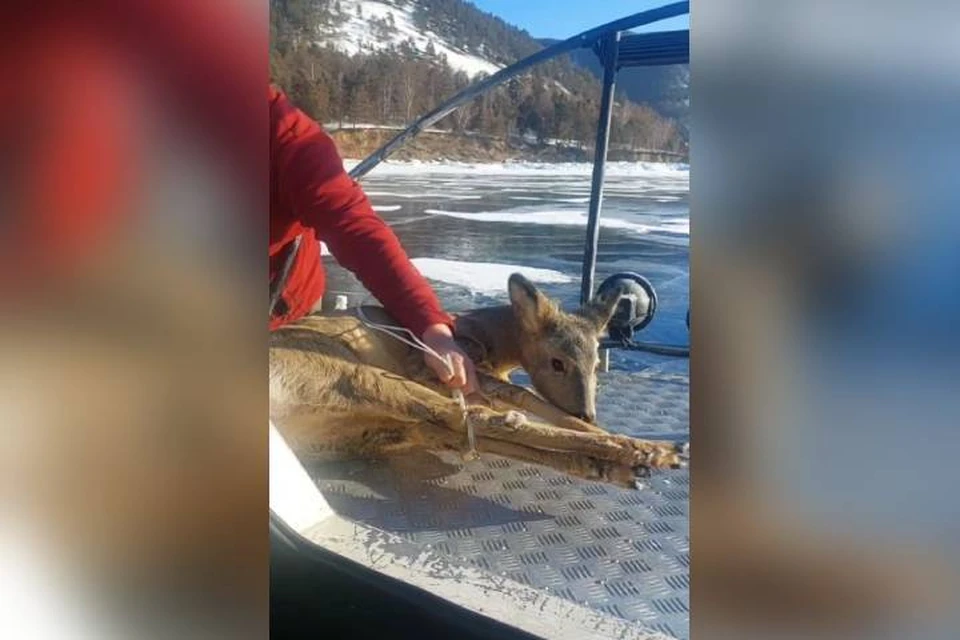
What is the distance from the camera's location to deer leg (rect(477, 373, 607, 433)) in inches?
68.4

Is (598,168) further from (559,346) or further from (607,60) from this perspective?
(559,346)

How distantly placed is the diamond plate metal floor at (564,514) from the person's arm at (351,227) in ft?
0.73

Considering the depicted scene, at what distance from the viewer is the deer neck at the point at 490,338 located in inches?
69.7

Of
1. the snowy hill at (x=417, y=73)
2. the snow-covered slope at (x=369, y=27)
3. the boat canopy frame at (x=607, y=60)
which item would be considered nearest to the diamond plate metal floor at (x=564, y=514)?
the boat canopy frame at (x=607, y=60)

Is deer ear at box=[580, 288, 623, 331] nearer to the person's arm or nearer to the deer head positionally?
the deer head

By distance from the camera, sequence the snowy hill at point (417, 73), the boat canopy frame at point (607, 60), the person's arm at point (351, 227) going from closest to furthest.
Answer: the boat canopy frame at point (607, 60), the snowy hill at point (417, 73), the person's arm at point (351, 227)

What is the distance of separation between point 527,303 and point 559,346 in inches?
4.4

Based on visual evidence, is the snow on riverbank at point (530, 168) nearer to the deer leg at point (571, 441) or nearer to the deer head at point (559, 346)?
the deer head at point (559, 346)
